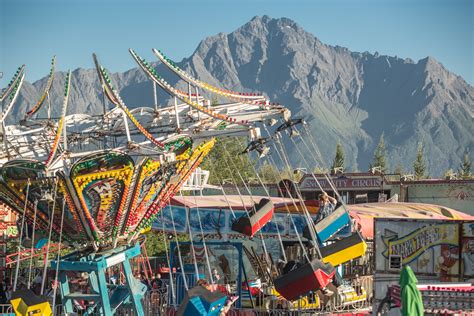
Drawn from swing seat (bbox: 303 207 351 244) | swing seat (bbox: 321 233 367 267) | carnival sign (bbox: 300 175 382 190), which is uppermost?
carnival sign (bbox: 300 175 382 190)

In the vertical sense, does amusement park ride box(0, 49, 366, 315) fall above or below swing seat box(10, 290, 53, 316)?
above

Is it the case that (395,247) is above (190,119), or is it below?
below

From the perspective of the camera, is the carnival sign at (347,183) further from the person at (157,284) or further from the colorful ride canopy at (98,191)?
the colorful ride canopy at (98,191)

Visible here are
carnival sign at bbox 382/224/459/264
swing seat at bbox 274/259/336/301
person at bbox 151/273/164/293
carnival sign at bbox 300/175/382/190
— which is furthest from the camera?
carnival sign at bbox 300/175/382/190

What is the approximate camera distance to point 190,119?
69.3ft

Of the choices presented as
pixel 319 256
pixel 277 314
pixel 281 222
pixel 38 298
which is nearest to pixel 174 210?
pixel 281 222

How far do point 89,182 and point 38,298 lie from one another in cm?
291

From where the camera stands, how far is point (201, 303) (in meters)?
12.9

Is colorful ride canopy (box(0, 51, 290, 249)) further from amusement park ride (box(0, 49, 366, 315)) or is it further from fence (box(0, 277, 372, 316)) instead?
fence (box(0, 277, 372, 316))

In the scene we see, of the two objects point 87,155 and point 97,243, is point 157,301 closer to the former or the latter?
point 97,243

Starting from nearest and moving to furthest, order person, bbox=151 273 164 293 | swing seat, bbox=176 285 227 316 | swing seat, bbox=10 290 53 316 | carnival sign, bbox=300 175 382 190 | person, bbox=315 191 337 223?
swing seat, bbox=176 285 227 316 → swing seat, bbox=10 290 53 316 → person, bbox=315 191 337 223 → person, bbox=151 273 164 293 → carnival sign, bbox=300 175 382 190

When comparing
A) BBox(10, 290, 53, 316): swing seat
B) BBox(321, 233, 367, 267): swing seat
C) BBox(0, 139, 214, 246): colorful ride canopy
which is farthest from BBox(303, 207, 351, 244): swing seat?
BBox(10, 290, 53, 316): swing seat

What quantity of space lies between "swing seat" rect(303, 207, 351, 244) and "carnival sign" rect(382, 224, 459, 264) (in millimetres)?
1027

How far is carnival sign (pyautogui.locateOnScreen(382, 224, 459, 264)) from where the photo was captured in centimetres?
1820
